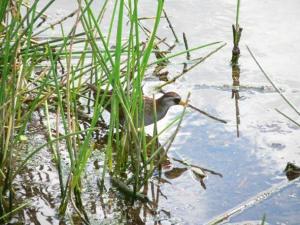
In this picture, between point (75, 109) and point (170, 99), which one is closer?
point (75, 109)

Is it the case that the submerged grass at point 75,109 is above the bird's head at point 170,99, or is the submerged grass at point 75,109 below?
above

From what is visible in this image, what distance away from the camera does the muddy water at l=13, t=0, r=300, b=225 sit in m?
4.09

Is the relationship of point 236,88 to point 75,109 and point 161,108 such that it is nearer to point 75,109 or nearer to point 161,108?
point 161,108

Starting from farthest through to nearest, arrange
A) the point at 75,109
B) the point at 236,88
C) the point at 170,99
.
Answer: the point at 236,88
the point at 170,99
the point at 75,109

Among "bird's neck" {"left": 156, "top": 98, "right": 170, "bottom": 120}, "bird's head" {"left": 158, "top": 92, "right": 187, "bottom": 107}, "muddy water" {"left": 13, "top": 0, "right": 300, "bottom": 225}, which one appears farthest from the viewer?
"bird's head" {"left": 158, "top": 92, "right": 187, "bottom": 107}

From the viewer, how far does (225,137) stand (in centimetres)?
511

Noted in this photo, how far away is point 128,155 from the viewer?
14.3ft

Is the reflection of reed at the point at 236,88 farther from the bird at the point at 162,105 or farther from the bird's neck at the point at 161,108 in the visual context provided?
the bird's neck at the point at 161,108

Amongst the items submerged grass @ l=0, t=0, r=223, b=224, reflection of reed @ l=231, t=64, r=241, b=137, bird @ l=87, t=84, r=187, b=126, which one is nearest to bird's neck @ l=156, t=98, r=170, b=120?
bird @ l=87, t=84, r=187, b=126

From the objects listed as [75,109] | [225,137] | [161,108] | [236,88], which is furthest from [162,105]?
[75,109]

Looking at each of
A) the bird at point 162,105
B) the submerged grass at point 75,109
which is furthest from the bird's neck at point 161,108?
the submerged grass at point 75,109

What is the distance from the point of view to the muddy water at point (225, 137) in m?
4.09

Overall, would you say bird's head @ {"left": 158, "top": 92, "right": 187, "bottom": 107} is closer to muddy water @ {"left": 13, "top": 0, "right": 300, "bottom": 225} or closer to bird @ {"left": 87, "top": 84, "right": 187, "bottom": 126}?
bird @ {"left": 87, "top": 84, "right": 187, "bottom": 126}

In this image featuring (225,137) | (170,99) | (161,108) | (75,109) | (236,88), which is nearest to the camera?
(75,109)
